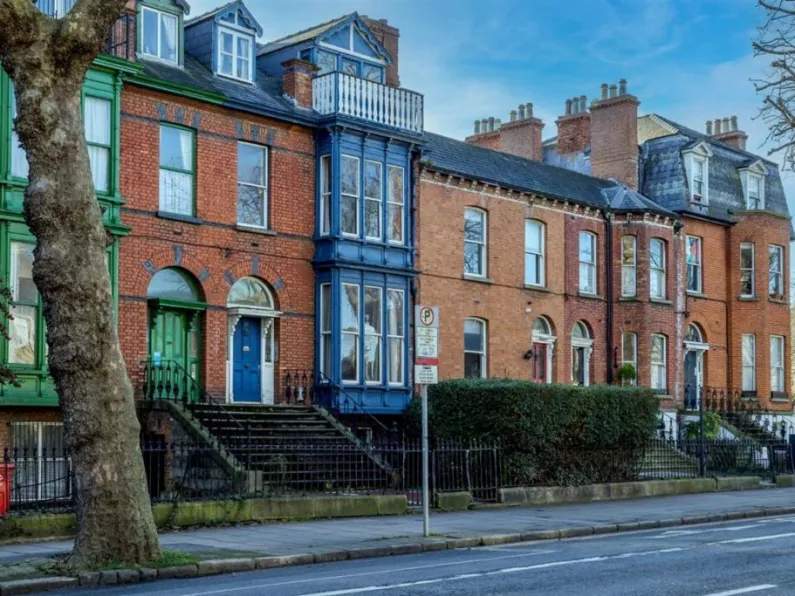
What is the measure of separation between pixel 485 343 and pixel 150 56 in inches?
470

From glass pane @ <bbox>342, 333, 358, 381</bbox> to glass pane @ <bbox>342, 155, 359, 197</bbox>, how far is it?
3373mm

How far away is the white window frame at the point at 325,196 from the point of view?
27781 millimetres

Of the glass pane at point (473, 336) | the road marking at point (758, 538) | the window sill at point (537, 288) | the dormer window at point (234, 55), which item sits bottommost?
the road marking at point (758, 538)

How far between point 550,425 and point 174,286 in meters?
8.45

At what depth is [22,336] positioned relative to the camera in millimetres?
22203

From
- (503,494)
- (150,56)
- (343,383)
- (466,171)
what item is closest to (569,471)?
(503,494)

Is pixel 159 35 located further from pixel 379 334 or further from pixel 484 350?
pixel 484 350

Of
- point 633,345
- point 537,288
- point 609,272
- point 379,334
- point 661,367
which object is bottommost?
point 661,367

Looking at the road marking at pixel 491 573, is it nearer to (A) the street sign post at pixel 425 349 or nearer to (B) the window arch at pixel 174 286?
(A) the street sign post at pixel 425 349

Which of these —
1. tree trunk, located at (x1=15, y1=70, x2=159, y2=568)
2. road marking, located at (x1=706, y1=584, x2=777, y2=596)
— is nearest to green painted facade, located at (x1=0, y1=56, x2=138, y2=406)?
tree trunk, located at (x1=15, y1=70, x2=159, y2=568)

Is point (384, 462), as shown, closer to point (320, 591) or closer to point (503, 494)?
point (503, 494)

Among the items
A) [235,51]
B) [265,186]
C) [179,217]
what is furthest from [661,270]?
[179,217]

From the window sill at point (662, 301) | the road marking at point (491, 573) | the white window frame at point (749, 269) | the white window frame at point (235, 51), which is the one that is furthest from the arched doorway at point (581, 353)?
the road marking at point (491, 573)

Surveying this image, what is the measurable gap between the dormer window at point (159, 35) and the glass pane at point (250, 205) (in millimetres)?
3238
